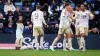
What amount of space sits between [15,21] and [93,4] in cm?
569

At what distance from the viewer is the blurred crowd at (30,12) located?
23.8 metres

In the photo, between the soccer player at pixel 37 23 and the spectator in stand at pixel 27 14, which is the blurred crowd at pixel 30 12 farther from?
the soccer player at pixel 37 23

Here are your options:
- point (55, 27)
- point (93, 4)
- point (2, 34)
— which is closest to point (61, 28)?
point (55, 27)

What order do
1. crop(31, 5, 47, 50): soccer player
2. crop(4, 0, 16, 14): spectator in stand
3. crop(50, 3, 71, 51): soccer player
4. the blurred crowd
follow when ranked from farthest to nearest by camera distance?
1. crop(4, 0, 16, 14): spectator in stand
2. the blurred crowd
3. crop(31, 5, 47, 50): soccer player
4. crop(50, 3, 71, 51): soccer player

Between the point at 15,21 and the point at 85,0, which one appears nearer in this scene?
the point at 15,21

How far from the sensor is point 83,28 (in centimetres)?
2112

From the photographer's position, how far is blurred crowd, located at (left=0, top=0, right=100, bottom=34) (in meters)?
23.8

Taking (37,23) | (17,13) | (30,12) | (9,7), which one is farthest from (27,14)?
(37,23)

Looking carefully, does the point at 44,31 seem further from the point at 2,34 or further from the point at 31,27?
the point at 2,34

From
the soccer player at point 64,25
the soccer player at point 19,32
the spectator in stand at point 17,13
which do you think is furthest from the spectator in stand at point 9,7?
the soccer player at point 64,25

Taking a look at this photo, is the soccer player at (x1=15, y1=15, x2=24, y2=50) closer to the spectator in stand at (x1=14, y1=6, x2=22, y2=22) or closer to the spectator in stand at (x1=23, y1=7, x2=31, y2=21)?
the spectator in stand at (x1=14, y1=6, x2=22, y2=22)

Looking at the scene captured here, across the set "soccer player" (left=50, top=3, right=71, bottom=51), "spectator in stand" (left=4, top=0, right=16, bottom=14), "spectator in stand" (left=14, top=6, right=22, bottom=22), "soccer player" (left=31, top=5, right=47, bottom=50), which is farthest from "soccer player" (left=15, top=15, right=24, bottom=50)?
"spectator in stand" (left=4, top=0, right=16, bottom=14)

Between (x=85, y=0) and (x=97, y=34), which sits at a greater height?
(x=85, y=0)

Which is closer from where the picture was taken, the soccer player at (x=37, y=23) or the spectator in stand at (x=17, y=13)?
the soccer player at (x=37, y=23)
